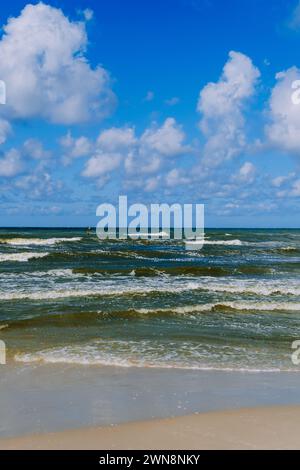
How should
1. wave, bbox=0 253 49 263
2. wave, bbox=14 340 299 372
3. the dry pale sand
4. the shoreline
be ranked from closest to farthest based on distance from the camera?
the dry pale sand
the shoreline
wave, bbox=14 340 299 372
wave, bbox=0 253 49 263

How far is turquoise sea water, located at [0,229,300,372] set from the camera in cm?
938

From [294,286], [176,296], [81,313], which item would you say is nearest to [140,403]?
[81,313]

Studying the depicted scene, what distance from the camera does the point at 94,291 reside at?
58.2 feet

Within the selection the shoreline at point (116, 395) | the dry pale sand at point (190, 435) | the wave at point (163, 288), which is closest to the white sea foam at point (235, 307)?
the wave at point (163, 288)

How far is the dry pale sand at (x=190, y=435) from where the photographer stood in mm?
5164

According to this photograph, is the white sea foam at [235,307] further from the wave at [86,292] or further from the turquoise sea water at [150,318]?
the wave at [86,292]

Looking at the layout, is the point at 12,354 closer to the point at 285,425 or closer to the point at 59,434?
the point at 59,434

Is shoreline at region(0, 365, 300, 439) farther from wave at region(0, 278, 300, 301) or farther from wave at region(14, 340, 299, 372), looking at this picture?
wave at region(0, 278, 300, 301)

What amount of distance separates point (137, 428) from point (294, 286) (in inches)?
616

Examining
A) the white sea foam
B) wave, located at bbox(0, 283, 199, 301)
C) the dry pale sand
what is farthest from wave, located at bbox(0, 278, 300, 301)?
the dry pale sand

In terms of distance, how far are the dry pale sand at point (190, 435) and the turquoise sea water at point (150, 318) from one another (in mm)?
2689

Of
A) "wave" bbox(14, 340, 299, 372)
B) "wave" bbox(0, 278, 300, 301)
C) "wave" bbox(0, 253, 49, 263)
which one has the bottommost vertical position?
"wave" bbox(14, 340, 299, 372)

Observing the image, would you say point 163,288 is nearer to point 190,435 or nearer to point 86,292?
point 86,292

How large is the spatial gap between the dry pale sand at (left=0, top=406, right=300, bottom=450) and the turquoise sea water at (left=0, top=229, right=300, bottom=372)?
2689 mm
